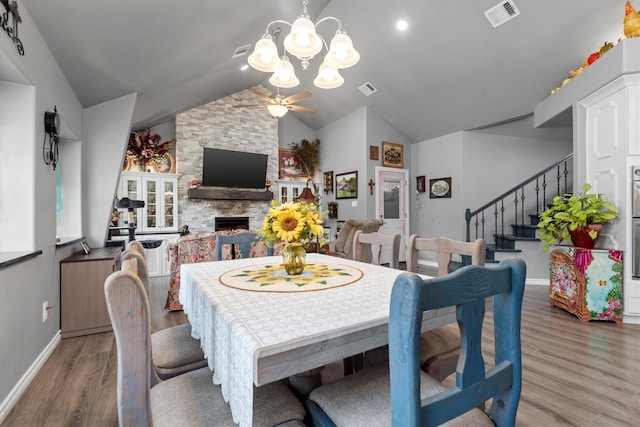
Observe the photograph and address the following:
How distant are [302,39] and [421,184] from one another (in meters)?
5.01

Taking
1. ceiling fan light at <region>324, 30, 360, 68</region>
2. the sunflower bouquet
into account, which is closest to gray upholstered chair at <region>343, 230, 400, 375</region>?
the sunflower bouquet

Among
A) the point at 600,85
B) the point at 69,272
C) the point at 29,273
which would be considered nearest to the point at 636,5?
the point at 600,85

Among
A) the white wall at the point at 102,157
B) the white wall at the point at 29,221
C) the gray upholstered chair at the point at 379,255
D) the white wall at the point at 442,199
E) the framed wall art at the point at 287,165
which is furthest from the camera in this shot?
the framed wall art at the point at 287,165

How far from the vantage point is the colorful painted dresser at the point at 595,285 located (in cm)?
299

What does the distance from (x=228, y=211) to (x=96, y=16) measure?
455cm

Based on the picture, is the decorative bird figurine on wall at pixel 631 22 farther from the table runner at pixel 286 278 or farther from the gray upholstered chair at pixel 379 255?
the table runner at pixel 286 278

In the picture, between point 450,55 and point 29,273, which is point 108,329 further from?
point 450,55

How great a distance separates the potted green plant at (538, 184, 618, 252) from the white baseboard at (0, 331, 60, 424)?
15.4ft

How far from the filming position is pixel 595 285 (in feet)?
9.98

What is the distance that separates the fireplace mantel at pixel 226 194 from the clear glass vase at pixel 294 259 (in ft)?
16.4

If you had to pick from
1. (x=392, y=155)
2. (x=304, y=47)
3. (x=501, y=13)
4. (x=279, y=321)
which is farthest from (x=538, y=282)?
(x=279, y=321)

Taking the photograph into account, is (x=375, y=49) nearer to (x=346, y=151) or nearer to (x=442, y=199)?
(x=346, y=151)

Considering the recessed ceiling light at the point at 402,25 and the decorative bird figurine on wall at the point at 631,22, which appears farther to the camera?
the recessed ceiling light at the point at 402,25

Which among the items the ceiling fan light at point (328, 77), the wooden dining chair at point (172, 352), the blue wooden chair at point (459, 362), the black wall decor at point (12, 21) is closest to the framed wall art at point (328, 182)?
the ceiling fan light at point (328, 77)
